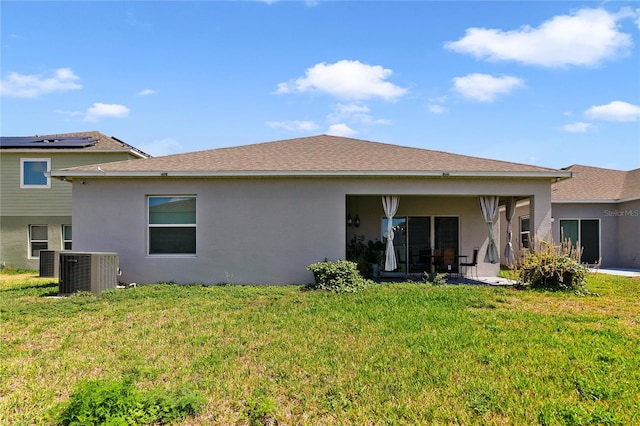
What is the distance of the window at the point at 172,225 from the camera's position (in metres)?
11.2

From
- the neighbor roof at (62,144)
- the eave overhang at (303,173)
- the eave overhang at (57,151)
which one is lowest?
the eave overhang at (303,173)

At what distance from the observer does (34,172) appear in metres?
17.5

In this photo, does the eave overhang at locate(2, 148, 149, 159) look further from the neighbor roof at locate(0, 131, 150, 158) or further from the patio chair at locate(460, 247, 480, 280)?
Result: the patio chair at locate(460, 247, 480, 280)

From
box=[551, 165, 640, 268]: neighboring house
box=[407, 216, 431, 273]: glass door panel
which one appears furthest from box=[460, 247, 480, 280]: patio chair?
box=[551, 165, 640, 268]: neighboring house

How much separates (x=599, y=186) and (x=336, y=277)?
15.1 metres

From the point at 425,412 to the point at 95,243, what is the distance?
33.9ft

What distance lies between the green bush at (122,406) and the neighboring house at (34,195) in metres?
15.6

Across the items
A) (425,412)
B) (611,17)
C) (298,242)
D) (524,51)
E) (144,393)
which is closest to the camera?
(425,412)

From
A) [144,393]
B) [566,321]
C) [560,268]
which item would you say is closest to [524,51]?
[560,268]

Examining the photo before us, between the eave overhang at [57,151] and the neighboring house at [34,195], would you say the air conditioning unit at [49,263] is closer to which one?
the neighboring house at [34,195]

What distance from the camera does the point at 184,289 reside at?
9.90m

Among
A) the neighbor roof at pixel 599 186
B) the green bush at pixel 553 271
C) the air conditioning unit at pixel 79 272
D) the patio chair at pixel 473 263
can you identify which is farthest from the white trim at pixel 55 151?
the neighbor roof at pixel 599 186

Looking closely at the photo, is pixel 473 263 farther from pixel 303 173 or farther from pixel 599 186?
pixel 599 186

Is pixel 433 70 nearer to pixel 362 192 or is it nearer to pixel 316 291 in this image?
pixel 362 192
